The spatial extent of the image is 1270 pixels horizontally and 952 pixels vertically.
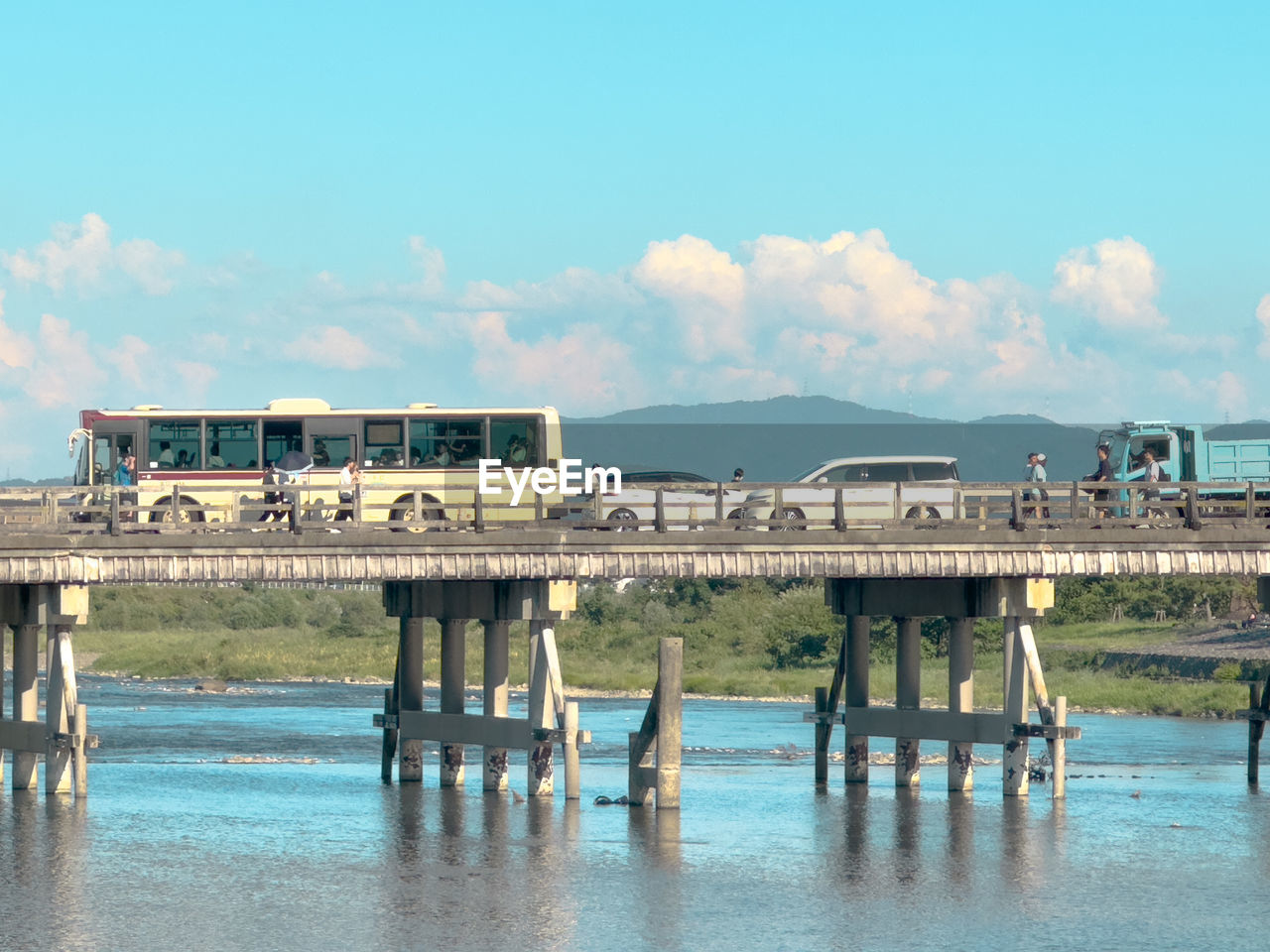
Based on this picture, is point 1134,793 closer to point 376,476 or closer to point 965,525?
point 965,525

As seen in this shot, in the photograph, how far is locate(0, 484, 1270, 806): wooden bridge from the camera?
110ft

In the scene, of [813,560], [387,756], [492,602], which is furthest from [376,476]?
[813,560]

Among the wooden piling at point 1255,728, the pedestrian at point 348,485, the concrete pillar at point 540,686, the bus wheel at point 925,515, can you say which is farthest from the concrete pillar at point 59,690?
the wooden piling at point 1255,728

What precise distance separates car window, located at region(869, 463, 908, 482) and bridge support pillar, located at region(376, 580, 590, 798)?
1176cm

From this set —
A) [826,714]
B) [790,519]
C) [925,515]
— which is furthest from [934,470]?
[790,519]

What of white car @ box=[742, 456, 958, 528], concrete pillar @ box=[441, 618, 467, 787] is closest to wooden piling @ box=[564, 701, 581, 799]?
concrete pillar @ box=[441, 618, 467, 787]

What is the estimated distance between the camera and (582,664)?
3233 inches

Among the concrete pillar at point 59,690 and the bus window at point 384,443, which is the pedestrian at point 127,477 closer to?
the concrete pillar at point 59,690

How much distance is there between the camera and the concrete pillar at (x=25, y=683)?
35.6 meters

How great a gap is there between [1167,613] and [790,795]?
48.5 meters

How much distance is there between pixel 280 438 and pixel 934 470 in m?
14.7

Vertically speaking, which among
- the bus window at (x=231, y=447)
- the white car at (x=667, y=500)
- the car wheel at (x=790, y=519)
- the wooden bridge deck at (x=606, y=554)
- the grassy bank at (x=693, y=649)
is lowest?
the grassy bank at (x=693, y=649)

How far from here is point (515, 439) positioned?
46.7 metres

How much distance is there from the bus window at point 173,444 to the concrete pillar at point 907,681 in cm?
1593
